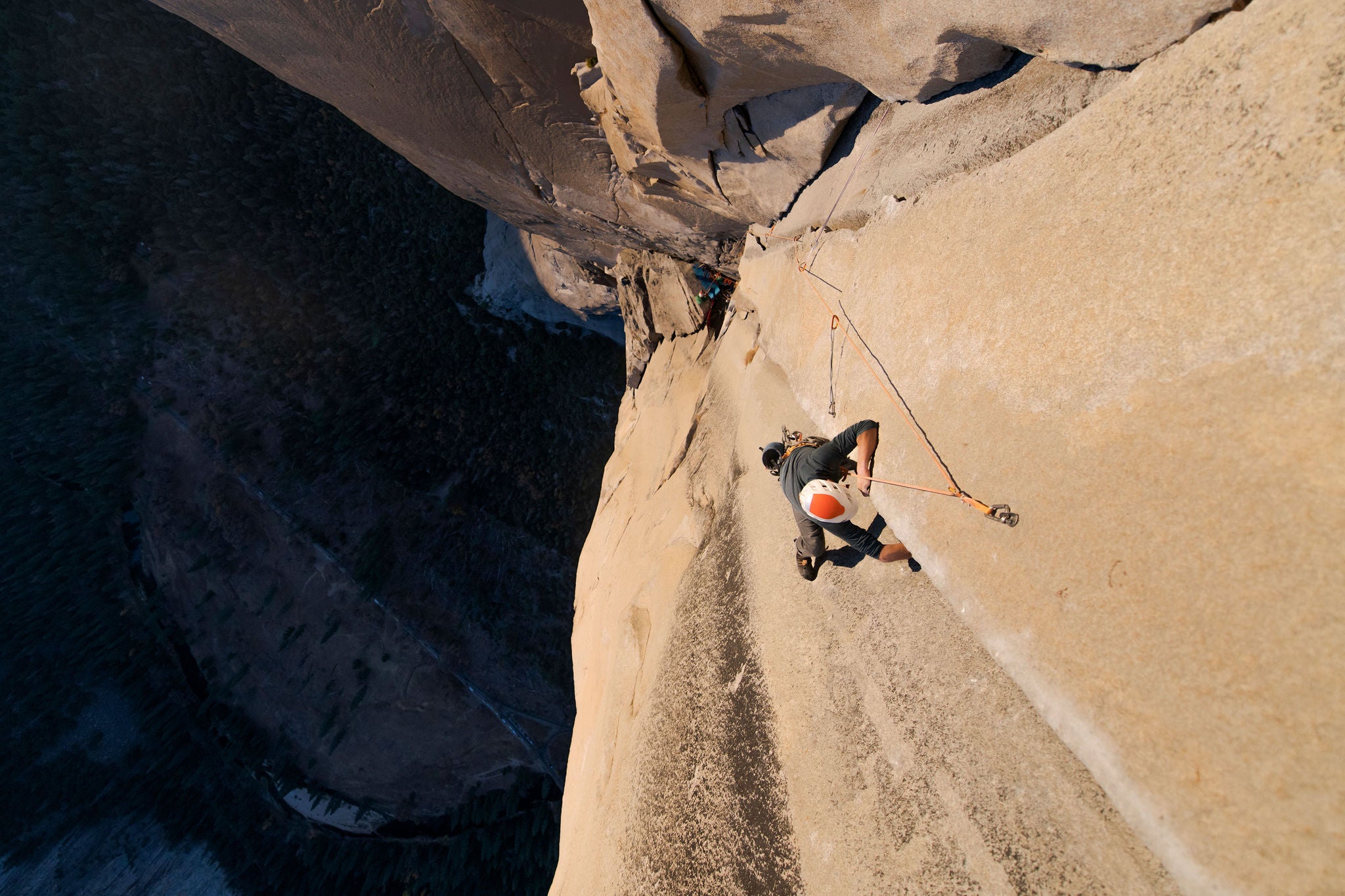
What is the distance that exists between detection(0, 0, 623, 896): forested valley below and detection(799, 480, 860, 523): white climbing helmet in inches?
322

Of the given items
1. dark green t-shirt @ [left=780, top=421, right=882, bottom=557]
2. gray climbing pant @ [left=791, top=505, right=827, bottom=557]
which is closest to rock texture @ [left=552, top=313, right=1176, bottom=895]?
gray climbing pant @ [left=791, top=505, right=827, bottom=557]

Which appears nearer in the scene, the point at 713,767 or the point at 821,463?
the point at 821,463

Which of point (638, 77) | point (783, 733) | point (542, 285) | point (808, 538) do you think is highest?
point (638, 77)

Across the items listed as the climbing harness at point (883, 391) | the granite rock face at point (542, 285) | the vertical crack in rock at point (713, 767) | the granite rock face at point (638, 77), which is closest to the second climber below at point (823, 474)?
the climbing harness at point (883, 391)

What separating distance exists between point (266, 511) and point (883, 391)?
10423 mm

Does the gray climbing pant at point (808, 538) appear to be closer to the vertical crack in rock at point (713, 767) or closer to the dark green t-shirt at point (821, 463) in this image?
the dark green t-shirt at point (821, 463)

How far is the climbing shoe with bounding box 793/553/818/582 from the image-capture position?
3.08m

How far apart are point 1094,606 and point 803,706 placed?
1.48 metres

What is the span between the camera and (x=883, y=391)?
3.02 metres

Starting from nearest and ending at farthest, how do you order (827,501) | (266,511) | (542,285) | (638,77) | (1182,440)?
(1182,440)
(827,501)
(638,77)
(542,285)
(266,511)

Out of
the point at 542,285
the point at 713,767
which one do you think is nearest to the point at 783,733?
the point at 713,767

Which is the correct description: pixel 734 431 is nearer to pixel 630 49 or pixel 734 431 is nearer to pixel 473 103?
pixel 630 49

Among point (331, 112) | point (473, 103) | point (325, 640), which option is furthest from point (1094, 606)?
point (331, 112)

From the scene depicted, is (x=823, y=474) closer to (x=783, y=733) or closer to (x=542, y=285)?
(x=783, y=733)
